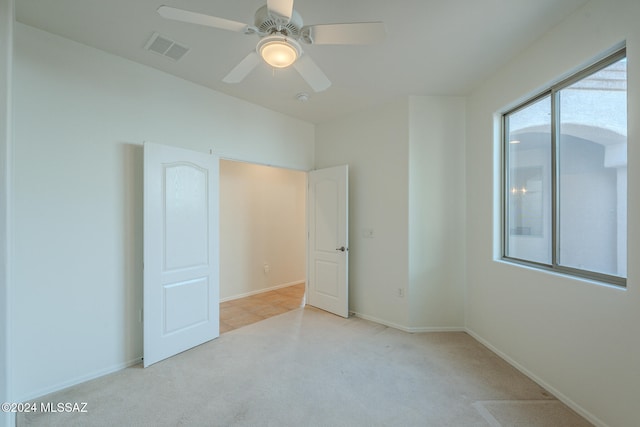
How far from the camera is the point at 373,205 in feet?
11.8

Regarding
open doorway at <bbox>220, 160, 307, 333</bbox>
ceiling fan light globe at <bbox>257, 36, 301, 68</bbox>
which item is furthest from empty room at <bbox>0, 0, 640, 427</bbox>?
open doorway at <bbox>220, 160, 307, 333</bbox>

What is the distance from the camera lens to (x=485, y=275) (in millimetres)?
2945

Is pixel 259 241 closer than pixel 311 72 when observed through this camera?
No

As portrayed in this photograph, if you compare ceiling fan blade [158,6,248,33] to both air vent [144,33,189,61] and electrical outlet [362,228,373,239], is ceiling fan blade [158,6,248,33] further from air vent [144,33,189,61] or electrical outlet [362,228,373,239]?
electrical outlet [362,228,373,239]

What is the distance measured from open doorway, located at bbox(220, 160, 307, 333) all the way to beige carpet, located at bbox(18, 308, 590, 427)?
113cm

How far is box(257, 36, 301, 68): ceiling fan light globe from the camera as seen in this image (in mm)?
1553

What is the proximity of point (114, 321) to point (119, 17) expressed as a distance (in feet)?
8.01

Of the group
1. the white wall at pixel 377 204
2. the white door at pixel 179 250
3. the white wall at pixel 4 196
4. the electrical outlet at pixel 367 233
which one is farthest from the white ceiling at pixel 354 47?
the electrical outlet at pixel 367 233

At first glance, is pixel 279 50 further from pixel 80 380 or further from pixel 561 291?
pixel 80 380

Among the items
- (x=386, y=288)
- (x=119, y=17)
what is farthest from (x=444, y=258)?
(x=119, y=17)

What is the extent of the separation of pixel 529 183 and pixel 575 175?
47 cm

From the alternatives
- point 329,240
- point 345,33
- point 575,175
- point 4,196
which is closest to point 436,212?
point 575,175

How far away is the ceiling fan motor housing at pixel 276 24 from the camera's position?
146 centimetres

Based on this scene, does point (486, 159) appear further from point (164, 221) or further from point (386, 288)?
point (164, 221)
